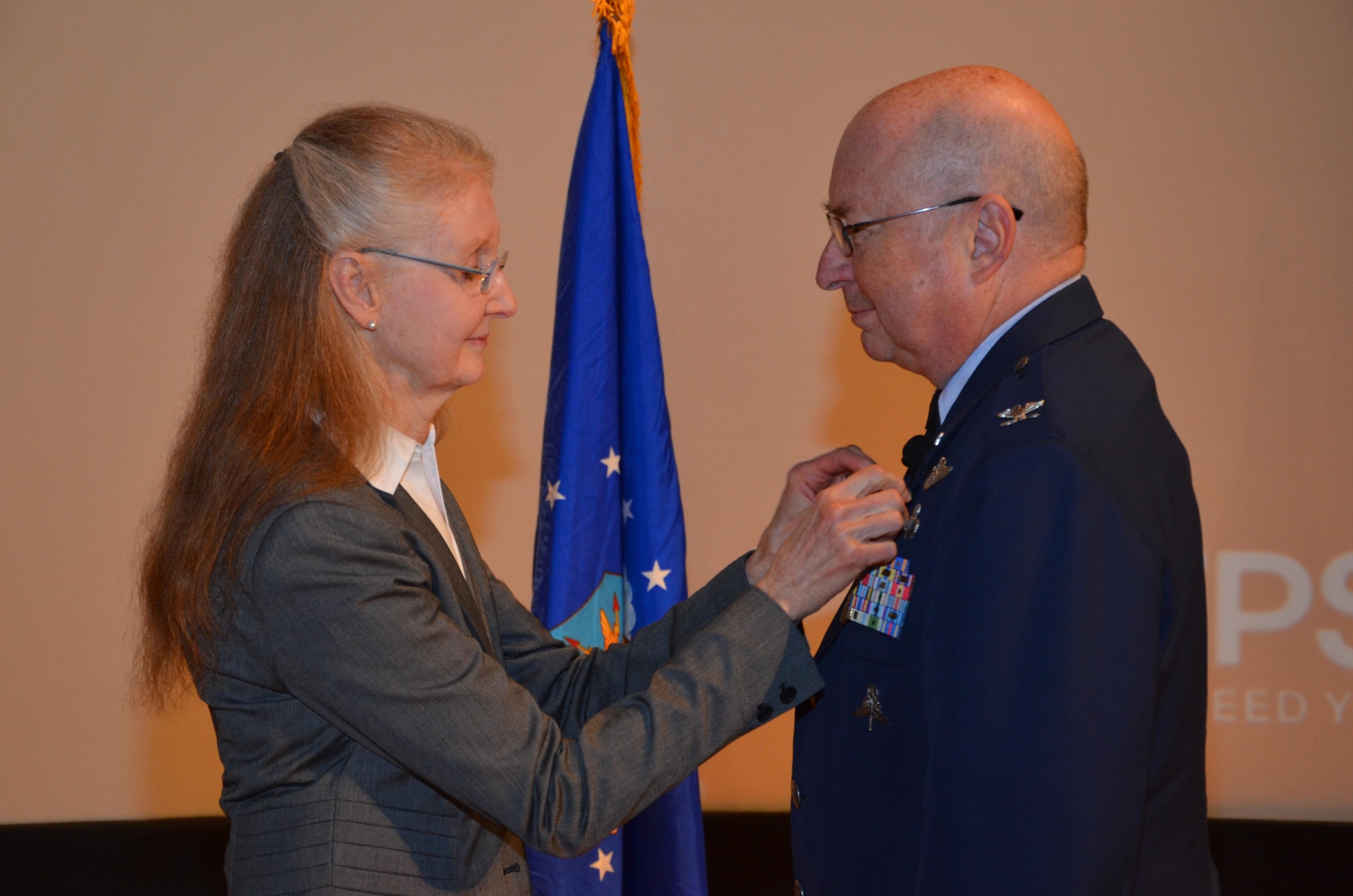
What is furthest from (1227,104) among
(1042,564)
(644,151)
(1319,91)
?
(1042,564)

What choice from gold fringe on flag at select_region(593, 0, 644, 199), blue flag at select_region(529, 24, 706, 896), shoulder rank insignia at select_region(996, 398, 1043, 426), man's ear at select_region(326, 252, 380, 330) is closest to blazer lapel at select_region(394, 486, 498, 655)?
man's ear at select_region(326, 252, 380, 330)

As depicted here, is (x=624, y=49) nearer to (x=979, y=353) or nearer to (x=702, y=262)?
(x=702, y=262)

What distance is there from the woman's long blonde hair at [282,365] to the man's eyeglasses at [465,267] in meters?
0.02

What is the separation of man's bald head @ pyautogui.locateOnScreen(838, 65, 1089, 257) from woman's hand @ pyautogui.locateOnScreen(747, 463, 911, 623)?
1.27 feet

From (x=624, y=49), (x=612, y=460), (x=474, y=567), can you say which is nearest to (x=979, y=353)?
(x=474, y=567)

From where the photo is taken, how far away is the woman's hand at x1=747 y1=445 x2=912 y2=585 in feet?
5.42

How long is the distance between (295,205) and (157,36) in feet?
6.83

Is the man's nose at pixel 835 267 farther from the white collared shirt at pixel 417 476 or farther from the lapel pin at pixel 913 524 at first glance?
the white collared shirt at pixel 417 476

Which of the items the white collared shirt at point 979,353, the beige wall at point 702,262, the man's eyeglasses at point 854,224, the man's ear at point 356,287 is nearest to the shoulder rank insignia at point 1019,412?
the white collared shirt at point 979,353

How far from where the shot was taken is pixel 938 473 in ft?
4.52

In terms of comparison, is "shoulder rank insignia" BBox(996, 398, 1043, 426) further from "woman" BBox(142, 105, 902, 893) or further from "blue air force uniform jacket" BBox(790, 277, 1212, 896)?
"woman" BBox(142, 105, 902, 893)

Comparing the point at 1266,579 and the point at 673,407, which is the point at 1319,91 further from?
the point at 673,407

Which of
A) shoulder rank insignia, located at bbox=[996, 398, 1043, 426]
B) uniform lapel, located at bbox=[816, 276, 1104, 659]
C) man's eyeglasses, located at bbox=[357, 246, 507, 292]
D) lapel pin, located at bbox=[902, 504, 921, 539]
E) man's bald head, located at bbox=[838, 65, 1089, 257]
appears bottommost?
lapel pin, located at bbox=[902, 504, 921, 539]

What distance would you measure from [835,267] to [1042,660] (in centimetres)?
72
